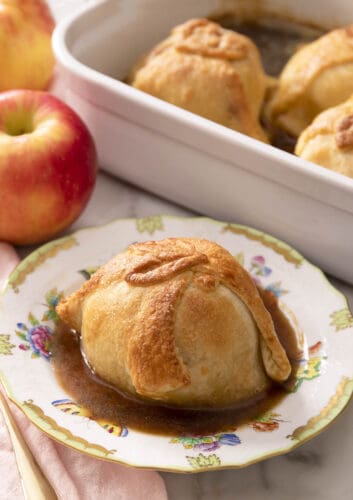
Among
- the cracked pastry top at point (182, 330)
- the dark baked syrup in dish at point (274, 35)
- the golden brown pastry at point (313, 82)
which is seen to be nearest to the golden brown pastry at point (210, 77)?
the golden brown pastry at point (313, 82)

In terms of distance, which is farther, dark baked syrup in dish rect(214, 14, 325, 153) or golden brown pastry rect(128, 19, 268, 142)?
dark baked syrup in dish rect(214, 14, 325, 153)

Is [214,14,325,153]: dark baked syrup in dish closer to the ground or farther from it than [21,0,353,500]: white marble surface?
farther from it

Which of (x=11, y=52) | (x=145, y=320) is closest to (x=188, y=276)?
(x=145, y=320)

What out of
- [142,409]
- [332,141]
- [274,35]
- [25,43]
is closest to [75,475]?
[142,409]

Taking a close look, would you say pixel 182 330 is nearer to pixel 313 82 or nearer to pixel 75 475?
pixel 75 475

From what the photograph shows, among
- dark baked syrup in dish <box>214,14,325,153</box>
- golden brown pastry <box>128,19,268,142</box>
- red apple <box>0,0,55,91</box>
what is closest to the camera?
golden brown pastry <box>128,19,268,142</box>

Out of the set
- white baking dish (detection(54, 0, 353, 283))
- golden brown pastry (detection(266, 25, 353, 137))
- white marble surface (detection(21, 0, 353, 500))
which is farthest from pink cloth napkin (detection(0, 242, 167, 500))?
golden brown pastry (detection(266, 25, 353, 137))

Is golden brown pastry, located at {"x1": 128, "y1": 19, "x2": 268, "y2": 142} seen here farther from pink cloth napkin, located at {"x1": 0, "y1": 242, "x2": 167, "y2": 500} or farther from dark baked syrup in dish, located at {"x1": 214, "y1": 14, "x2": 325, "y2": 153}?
pink cloth napkin, located at {"x1": 0, "y1": 242, "x2": 167, "y2": 500}

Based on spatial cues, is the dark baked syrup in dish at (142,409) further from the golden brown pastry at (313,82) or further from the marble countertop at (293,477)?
the golden brown pastry at (313,82)
